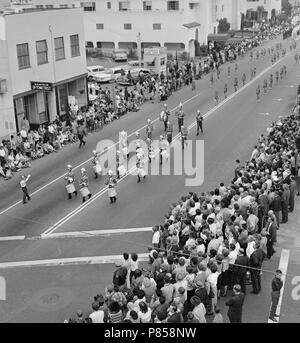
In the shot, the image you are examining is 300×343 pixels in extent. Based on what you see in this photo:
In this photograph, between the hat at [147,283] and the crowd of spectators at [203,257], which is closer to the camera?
the crowd of spectators at [203,257]

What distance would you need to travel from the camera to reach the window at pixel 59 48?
3338cm

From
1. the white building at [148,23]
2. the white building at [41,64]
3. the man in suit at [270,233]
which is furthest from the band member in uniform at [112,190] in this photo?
the white building at [148,23]

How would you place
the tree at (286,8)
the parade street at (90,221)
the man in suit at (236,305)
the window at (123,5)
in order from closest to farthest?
1. the man in suit at (236,305)
2. the parade street at (90,221)
3. the window at (123,5)
4. the tree at (286,8)

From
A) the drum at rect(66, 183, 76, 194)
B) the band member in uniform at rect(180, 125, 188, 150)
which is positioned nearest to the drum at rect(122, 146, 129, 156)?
the band member in uniform at rect(180, 125, 188, 150)

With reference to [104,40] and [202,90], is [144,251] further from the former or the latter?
[104,40]

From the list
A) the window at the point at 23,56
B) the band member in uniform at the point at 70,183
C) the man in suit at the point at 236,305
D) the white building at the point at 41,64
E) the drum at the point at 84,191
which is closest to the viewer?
the man in suit at the point at 236,305

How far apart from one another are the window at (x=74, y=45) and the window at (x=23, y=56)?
4.72 metres

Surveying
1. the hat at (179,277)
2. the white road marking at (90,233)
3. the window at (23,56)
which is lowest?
the white road marking at (90,233)

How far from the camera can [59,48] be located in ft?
111

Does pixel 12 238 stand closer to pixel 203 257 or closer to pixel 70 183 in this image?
pixel 70 183

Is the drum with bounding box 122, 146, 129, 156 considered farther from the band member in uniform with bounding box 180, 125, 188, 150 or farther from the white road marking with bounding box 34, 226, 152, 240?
the white road marking with bounding box 34, 226, 152, 240

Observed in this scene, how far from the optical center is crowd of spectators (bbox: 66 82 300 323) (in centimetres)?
1205

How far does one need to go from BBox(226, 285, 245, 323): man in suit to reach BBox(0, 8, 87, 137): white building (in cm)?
1918

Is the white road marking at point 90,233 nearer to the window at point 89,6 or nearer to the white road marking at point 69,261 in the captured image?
the white road marking at point 69,261
